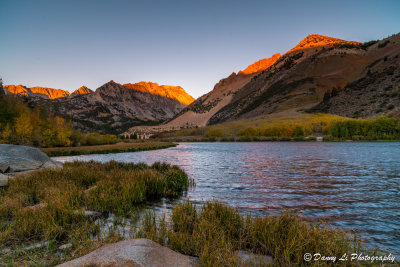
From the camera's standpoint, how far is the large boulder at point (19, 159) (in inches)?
625

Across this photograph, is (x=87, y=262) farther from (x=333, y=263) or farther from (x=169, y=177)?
(x=169, y=177)

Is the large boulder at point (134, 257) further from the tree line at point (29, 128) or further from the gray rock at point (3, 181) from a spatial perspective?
the tree line at point (29, 128)

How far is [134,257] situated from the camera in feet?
12.2

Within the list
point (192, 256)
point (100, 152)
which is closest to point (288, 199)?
point (192, 256)

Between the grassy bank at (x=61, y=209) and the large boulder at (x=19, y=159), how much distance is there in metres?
3.99

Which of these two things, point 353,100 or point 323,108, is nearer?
point 353,100

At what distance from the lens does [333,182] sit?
15875 mm

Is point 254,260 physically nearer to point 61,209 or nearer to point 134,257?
point 134,257

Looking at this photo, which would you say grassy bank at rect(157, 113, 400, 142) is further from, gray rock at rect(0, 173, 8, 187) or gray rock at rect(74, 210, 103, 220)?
gray rock at rect(0, 173, 8, 187)

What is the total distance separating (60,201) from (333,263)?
9116 mm

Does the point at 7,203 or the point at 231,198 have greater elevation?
the point at 7,203

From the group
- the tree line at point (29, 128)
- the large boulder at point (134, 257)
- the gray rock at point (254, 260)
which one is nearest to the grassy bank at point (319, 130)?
the tree line at point (29, 128)

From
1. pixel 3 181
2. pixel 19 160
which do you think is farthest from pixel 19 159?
pixel 3 181

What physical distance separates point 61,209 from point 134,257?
204 inches
